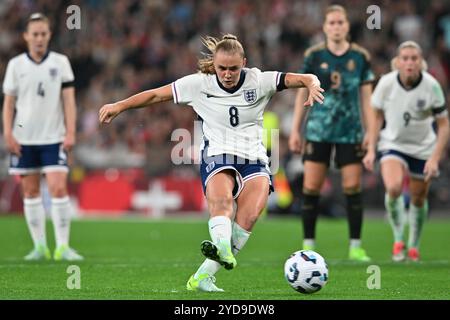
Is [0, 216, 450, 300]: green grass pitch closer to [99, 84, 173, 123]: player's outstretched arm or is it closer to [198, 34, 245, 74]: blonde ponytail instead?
[99, 84, 173, 123]: player's outstretched arm

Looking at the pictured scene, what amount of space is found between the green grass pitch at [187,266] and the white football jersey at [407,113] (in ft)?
4.21

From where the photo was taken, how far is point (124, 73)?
78.6 ft

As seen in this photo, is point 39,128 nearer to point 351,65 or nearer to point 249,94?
point 351,65

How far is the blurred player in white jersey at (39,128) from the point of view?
448 inches

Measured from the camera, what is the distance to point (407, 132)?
446 inches

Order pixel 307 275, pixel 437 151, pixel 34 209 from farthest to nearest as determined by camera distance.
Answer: pixel 34 209, pixel 437 151, pixel 307 275

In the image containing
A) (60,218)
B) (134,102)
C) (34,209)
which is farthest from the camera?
(34,209)

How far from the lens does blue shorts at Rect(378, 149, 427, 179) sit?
1132cm

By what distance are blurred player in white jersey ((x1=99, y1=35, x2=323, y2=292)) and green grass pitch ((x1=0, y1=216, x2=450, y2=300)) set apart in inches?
24.4

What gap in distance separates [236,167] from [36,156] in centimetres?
376

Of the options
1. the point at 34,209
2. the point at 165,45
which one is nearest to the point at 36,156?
the point at 34,209

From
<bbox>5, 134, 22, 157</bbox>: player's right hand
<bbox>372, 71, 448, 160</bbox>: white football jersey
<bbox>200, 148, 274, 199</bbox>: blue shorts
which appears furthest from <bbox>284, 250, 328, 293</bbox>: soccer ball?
<bbox>5, 134, 22, 157</bbox>: player's right hand

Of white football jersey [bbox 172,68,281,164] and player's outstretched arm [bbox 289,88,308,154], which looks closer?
white football jersey [bbox 172,68,281,164]
